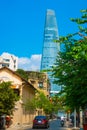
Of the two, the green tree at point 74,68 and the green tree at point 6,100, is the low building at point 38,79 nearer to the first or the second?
the green tree at point 6,100

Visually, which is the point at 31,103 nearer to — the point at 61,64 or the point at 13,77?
the point at 13,77

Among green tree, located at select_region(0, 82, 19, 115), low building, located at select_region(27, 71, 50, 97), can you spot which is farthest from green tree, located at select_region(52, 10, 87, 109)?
low building, located at select_region(27, 71, 50, 97)

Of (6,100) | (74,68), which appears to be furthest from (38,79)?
(74,68)

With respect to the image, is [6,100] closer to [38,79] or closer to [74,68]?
[74,68]

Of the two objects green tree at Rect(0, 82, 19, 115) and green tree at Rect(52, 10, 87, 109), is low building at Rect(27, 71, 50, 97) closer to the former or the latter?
green tree at Rect(0, 82, 19, 115)

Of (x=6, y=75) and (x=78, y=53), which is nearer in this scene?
(x=78, y=53)

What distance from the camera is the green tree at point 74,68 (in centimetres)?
2016

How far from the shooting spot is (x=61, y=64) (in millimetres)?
25297

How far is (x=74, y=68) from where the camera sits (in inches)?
882

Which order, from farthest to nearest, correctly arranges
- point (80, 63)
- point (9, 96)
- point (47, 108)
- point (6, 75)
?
point (47, 108) < point (6, 75) < point (9, 96) < point (80, 63)

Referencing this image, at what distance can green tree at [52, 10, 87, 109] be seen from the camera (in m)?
20.2

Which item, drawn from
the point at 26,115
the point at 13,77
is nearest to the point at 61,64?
the point at 13,77

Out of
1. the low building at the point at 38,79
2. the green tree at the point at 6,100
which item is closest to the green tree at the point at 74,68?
the green tree at the point at 6,100

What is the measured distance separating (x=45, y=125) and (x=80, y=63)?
35230 millimetres
